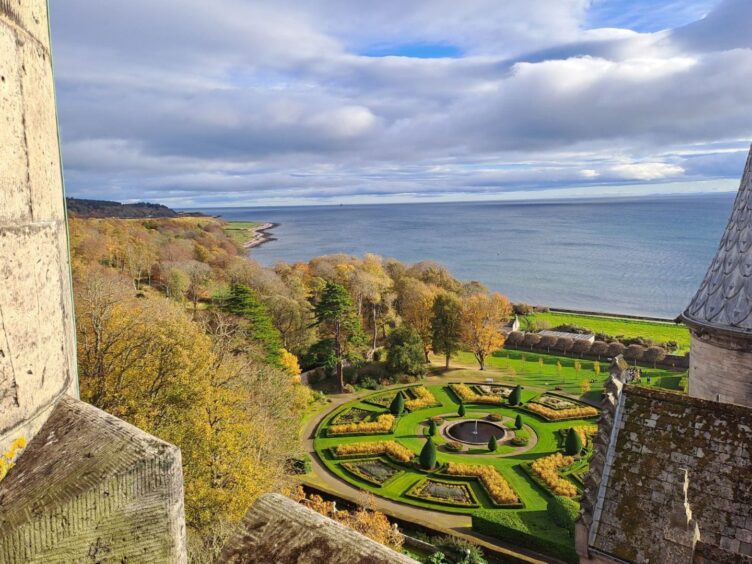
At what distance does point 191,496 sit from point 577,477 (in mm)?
17929

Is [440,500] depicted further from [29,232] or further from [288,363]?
[29,232]

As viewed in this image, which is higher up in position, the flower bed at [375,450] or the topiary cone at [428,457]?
the topiary cone at [428,457]

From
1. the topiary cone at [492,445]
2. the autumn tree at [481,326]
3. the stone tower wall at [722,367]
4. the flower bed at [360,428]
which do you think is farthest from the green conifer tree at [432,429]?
the stone tower wall at [722,367]

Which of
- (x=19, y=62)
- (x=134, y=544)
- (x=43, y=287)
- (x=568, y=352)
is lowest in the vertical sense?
(x=568, y=352)

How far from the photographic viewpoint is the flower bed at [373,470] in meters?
25.2

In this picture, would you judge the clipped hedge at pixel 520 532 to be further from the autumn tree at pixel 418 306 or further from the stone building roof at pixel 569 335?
the stone building roof at pixel 569 335

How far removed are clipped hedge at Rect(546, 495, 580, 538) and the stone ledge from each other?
21.4 meters

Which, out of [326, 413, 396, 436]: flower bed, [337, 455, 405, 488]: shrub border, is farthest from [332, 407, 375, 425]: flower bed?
[337, 455, 405, 488]: shrub border

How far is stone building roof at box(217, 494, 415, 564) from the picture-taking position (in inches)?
74.5

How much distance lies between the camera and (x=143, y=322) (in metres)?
20.7

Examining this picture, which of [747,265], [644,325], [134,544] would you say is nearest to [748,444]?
[747,265]

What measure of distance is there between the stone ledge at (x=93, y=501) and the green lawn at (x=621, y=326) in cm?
5649

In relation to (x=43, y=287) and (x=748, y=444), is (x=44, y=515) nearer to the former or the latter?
(x=43, y=287)

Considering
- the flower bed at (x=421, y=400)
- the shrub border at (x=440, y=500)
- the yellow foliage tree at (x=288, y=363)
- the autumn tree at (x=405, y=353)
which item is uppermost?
the yellow foliage tree at (x=288, y=363)
